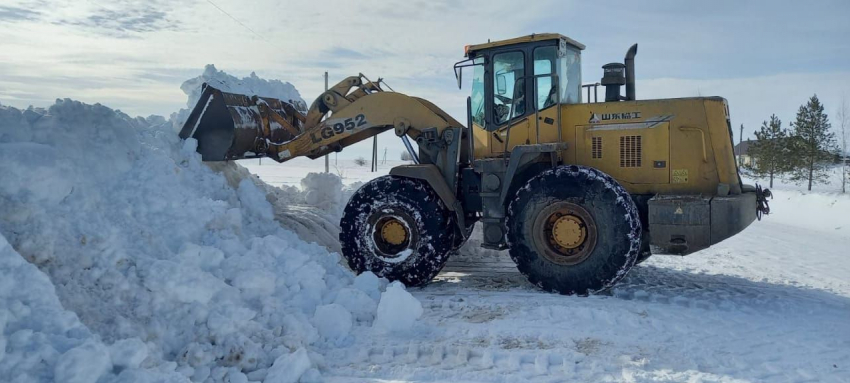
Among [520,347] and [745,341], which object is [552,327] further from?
[745,341]

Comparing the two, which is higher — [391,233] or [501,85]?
[501,85]

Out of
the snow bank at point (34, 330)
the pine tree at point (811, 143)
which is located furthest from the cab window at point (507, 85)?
the pine tree at point (811, 143)

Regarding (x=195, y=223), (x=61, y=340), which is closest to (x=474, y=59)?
(x=195, y=223)

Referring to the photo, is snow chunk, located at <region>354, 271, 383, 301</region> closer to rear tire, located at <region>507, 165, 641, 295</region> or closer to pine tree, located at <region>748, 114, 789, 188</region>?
rear tire, located at <region>507, 165, 641, 295</region>

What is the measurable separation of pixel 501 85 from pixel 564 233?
195 cm

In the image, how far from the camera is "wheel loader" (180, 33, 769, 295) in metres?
7.58

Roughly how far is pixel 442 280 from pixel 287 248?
262 centimetres

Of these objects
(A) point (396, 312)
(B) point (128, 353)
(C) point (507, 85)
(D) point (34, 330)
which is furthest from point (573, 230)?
(D) point (34, 330)

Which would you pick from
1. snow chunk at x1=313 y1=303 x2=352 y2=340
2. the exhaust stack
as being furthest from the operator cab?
snow chunk at x1=313 y1=303 x2=352 y2=340

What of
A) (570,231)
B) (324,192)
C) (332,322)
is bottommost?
(332,322)

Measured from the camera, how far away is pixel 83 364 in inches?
160

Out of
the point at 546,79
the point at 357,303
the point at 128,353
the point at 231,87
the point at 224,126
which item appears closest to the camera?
the point at 128,353

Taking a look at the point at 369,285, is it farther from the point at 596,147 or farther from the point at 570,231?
the point at 596,147

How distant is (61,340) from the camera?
4266 millimetres
